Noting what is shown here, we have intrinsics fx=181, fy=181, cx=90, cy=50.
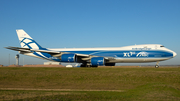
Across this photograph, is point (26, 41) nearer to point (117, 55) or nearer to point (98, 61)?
point (98, 61)

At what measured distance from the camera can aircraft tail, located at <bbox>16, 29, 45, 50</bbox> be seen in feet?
157

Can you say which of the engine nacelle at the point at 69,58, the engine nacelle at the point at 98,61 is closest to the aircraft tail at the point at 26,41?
the engine nacelle at the point at 69,58

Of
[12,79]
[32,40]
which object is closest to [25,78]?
[12,79]

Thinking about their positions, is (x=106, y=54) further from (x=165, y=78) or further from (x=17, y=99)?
(x=17, y=99)

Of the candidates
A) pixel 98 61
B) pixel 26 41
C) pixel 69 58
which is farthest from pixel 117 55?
pixel 26 41

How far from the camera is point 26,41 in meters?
47.9

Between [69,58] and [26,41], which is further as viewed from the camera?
[26,41]

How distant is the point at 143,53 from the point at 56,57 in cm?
2111

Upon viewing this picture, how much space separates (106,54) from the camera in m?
41.6

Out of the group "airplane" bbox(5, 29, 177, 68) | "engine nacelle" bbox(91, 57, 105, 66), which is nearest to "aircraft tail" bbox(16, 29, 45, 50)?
"airplane" bbox(5, 29, 177, 68)

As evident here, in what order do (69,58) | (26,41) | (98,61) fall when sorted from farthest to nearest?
(26,41), (69,58), (98,61)

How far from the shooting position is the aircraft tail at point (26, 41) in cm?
4790

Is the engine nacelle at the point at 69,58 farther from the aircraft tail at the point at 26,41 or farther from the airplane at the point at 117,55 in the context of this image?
the aircraft tail at the point at 26,41

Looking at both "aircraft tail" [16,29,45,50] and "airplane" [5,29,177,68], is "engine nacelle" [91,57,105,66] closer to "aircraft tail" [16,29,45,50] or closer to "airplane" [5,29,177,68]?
"airplane" [5,29,177,68]
